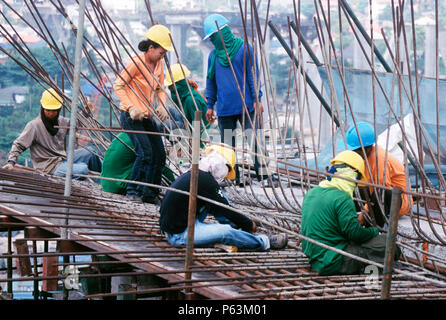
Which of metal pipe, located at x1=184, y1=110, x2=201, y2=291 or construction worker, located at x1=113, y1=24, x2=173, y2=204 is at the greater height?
construction worker, located at x1=113, y1=24, x2=173, y2=204

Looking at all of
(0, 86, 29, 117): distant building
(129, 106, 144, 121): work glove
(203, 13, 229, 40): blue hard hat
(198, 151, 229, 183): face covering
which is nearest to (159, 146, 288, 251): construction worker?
(198, 151, 229, 183): face covering

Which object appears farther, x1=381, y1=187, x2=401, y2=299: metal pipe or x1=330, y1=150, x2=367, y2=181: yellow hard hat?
x1=330, y1=150, x2=367, y2=181: yellow hard hat

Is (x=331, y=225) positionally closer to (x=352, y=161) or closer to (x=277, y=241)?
(x=352, y=161)

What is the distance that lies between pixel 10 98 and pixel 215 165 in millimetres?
26777

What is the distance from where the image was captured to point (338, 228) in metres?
3.03

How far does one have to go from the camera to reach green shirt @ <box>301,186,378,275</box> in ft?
9.78

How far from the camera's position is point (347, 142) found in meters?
3.72

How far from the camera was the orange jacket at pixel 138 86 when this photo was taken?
4277 mm

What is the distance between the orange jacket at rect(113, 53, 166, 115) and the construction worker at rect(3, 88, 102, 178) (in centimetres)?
Result: 99

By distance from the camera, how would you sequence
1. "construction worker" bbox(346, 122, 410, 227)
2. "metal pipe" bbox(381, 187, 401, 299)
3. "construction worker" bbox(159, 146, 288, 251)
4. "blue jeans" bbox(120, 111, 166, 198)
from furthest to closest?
"blue jeans" bbox(120, 111, 166, 198) < "construction worker" bbox(346, 122, 410, 227) < "construction worker" bbox(159, 146, 288, 251) < "metal pipe" bbox(381, 187, 401, 299)

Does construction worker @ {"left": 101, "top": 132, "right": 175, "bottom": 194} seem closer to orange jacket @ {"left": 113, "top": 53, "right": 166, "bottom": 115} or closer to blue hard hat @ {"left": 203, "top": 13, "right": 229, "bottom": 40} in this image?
orange jacket @ {"left": 113, "top": 53, "right": 166, "bottom": 115}

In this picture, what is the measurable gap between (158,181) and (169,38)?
898 millimetres

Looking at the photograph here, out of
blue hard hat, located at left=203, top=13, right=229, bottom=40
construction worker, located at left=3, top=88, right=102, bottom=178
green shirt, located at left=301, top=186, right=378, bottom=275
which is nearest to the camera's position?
green shirt, located at left=301, top=186, right=378, bottom=275

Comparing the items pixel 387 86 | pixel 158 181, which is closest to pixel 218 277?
pixel 158 181
